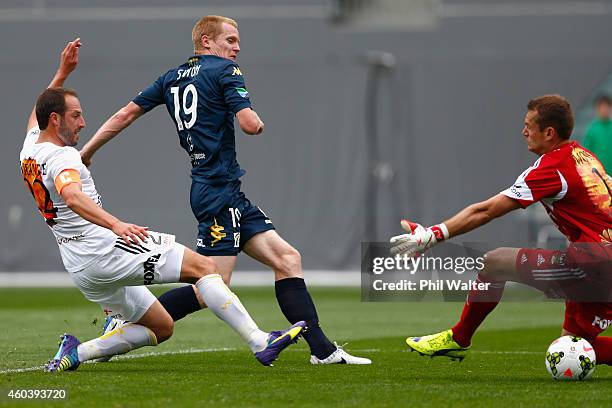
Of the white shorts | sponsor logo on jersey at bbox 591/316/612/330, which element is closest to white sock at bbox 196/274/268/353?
the white shorts

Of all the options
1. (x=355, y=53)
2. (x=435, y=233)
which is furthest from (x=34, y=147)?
(x=355, y=53)

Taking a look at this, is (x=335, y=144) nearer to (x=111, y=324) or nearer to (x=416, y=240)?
(x=111, y=324)

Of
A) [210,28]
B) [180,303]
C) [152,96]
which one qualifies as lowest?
[180,303]

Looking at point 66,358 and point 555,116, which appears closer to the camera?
point 555,116

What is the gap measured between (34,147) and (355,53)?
14.0 meters

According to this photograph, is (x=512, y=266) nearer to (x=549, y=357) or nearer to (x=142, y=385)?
(x=549, y=357)

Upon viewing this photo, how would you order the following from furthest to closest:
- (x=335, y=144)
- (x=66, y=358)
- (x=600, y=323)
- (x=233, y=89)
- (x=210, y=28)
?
(x=335, y=144)
(x=210, y=28)
(x=233, y=89)
(x=66, y=358)
(x=600, y=323)

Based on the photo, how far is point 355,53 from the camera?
20406 millimetres

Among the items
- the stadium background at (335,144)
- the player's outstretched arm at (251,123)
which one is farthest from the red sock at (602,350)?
the stadium background at (335,144)

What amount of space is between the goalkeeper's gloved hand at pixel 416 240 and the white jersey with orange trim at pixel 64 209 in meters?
1.62

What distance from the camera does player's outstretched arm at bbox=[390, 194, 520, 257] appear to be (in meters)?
6.38

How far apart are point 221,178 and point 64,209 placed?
1.02m

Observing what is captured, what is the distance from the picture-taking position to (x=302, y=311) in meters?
7.43

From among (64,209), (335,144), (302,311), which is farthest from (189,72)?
(335,144)
